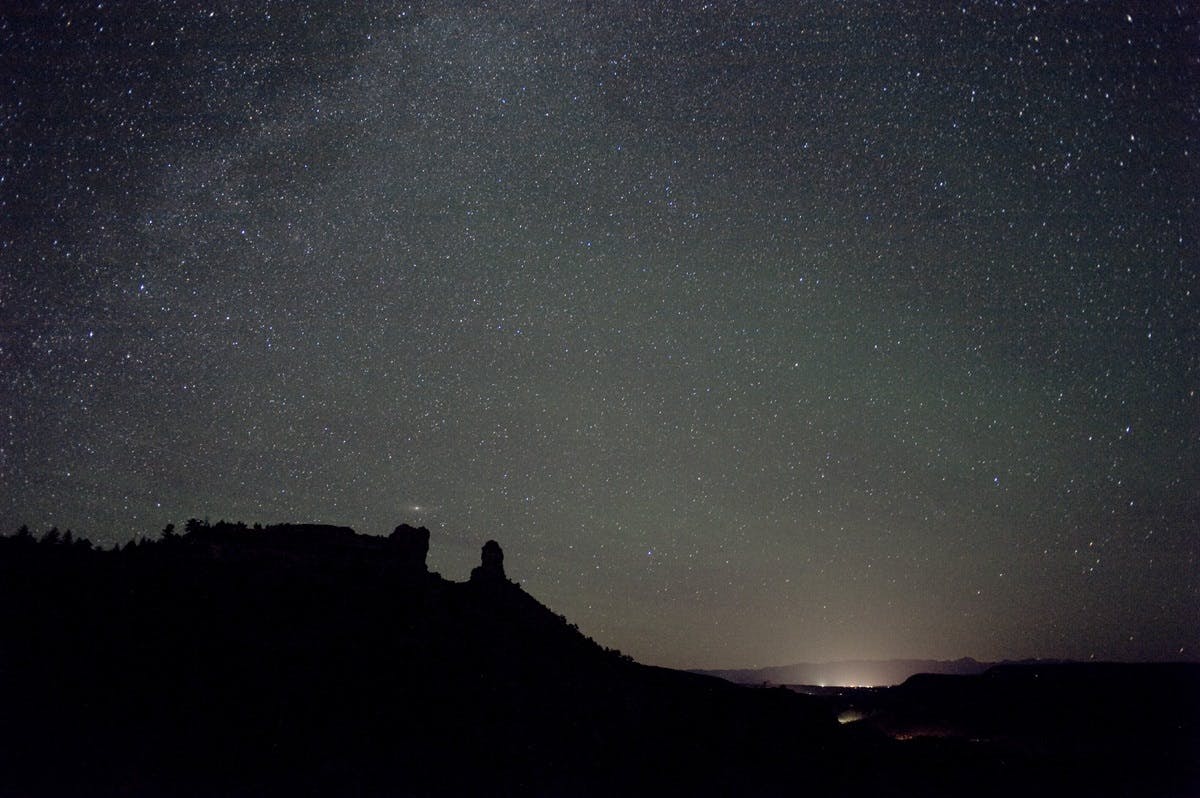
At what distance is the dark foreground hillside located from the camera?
19875mm

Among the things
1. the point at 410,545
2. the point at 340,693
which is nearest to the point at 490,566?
the point at 410,545

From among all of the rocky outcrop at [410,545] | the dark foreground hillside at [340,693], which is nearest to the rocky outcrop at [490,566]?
the dark foreground hillside at [340,693]

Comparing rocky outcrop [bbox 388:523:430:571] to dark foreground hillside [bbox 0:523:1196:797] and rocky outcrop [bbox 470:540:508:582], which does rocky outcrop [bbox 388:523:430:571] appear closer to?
dark foreground hillside [bbox 0:523:1196:797]

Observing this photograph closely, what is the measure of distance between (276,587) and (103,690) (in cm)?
773

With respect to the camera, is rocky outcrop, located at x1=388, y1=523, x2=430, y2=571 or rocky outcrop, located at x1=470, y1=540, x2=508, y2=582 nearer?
rocky outcrop, located at x1=388, y1=523, x2=430, y2=571

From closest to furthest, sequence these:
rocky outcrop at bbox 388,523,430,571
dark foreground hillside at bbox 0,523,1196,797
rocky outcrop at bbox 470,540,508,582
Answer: dark foreground hillside at bbox 0,523,1196,797 < rocky outcrop at bbox 388,523,430,571 < rocky outcrop at bbox 470,540,508,582

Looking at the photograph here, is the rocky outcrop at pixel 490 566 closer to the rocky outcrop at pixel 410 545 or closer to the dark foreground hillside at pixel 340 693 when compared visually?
the dark foreground hillside at pixel 340 693

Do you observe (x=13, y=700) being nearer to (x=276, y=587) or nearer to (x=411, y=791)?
(x=276, y=587)

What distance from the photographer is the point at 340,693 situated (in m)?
24.6

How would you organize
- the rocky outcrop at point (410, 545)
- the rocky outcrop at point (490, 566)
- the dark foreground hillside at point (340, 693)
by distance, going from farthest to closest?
the rocky outcrop at point (490, 566)
the rocky outcrop at point (410, 545)
the dark foreground hillside at point (340, 693)

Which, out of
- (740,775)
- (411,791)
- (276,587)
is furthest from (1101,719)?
(276,587)

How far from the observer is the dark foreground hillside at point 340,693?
1988cm

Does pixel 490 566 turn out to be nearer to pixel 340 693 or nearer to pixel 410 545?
pixel 410 545

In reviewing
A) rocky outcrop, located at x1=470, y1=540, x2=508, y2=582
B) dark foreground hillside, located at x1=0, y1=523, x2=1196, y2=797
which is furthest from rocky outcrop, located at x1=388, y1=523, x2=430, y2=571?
rocky outcrop, located at x1=470, y1=540, x2=508, y2=582
